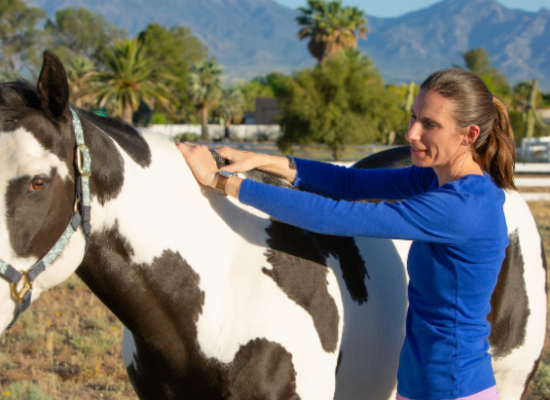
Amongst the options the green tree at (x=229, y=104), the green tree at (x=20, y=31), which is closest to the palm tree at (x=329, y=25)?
the green tree at (x=229, y=104)

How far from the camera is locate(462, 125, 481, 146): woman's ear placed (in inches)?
66.7

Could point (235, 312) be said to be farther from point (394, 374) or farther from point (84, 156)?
point (394, 374)

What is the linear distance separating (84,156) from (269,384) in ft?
3.19

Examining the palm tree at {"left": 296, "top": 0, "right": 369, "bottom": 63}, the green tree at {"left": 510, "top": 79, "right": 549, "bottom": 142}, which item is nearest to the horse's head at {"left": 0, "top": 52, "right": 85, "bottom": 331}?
the green tree at {"left": 510, "top": 79, "right": 549, "bottom": 142}

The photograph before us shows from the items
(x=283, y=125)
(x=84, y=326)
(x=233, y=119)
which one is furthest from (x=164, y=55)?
(x=84, y=326)

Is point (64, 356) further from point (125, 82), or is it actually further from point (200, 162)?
point (125, 82)

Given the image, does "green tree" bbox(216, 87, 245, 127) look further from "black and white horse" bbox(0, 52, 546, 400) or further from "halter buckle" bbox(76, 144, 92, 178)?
"halter buckle" bbox(76, 144, 92, 178)

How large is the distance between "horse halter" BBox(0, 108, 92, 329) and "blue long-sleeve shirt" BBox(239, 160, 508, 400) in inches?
20.2

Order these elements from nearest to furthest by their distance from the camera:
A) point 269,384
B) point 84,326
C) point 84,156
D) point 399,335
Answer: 1. point 84,156
2. point 269,384
3. point 399,335
4. point 84,326

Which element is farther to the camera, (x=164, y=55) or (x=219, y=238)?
(x=164, y=55)

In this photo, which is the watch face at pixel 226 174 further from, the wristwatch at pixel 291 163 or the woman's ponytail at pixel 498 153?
the woman's ponytail at pixel 498 153

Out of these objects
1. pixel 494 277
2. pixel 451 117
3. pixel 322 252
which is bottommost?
pixel 322 252

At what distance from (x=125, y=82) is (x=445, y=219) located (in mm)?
31011

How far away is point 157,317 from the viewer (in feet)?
5.49
